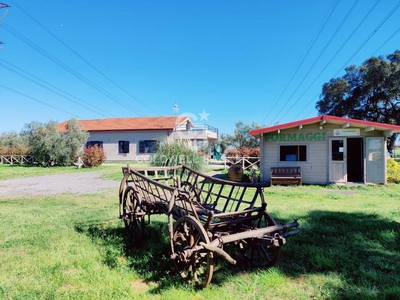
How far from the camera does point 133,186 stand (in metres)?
4.16

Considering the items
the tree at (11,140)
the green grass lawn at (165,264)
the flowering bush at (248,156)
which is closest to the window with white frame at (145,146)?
the flowering bush at (248,156)

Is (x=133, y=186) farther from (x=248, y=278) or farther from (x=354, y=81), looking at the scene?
(x=354, y=81)

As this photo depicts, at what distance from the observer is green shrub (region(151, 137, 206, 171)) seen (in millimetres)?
13484

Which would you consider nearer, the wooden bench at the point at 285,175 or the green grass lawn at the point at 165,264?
the green grass lawn at the point at 165,264

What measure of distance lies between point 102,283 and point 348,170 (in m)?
12.1

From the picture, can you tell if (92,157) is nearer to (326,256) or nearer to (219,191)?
(219,191)

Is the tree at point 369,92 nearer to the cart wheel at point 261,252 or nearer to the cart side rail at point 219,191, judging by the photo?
the cart side rail at point 219,191

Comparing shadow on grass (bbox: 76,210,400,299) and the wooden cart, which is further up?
→ the wooden cart

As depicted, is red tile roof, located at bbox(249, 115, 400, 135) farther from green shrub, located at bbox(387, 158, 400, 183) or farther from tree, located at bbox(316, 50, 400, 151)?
tree, located at bbox(316, 50, 400, 151)

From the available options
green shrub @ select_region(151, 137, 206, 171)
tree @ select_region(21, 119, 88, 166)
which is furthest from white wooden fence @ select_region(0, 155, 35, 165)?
green shrub @ select_region(151, 137, 206, 171)

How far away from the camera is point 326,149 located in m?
11.1

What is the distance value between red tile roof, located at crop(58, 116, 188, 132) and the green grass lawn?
21699mm

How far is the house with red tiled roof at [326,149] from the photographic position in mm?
10812

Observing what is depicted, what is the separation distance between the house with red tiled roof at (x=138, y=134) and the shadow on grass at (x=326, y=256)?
21616 millimetres
